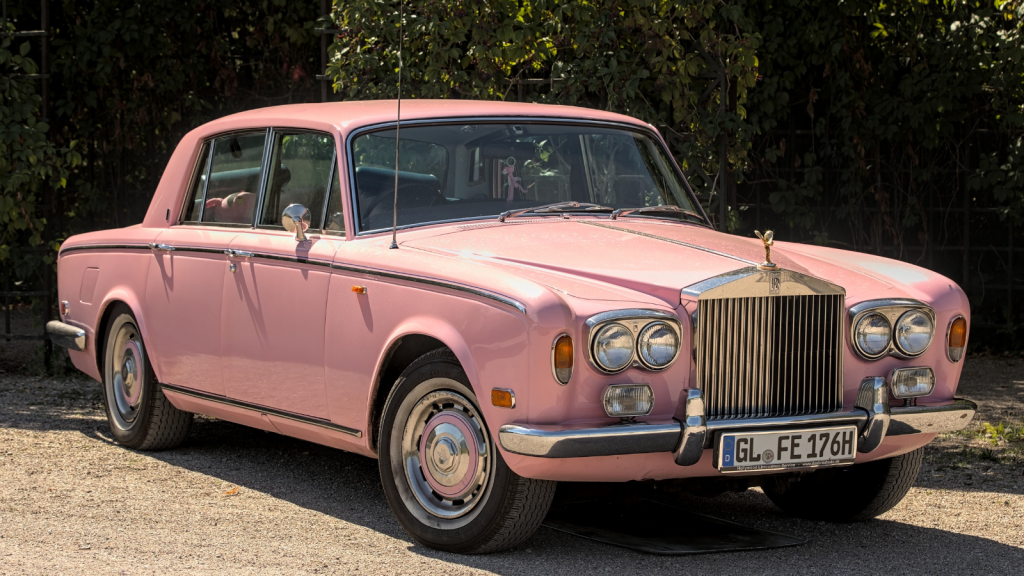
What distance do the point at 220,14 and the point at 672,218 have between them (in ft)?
21.8

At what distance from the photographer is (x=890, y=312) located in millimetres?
4711

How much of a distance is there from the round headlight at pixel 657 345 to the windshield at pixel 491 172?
132 centimetres

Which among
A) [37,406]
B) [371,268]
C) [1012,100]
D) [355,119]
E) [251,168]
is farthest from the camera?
[1012,100]

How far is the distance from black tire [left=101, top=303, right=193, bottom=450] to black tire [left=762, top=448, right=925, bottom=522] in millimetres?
3072

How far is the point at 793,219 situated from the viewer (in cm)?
1094

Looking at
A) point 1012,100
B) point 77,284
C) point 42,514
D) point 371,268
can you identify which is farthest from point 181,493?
point 1012,100

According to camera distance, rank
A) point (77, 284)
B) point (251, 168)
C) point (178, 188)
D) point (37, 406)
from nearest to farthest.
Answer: point (251, 168)
point (178, 188)
point (77, 284)
point (37, 406)

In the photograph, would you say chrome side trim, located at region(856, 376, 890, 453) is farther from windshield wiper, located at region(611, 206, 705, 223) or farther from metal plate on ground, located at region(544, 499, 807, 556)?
windshield wiper, located at region(611, 206, 705, 223)

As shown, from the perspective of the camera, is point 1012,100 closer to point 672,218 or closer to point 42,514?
point 672,218

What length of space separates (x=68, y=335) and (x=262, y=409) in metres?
2.02

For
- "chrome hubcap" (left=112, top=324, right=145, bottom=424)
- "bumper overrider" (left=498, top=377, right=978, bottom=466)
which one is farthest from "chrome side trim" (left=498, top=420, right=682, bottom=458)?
"chrome hubcap" (left=112, top=324, right=145, bottom=424)

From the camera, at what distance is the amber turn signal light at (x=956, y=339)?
16.0 ft

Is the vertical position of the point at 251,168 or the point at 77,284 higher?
the point at 251,168

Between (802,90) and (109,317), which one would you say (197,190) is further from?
(802,90)
